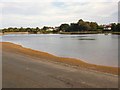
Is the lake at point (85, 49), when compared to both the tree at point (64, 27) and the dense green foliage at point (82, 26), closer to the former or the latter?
the dense green foliage at point (82, 26)

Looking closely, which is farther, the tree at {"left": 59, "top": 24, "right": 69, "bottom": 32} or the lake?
the tree at {"left": 59, "top": 24, "right": 69, "bottom": 32}

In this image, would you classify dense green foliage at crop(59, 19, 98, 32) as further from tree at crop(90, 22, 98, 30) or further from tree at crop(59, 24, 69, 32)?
tree at crop(59, 24, 69, 32)

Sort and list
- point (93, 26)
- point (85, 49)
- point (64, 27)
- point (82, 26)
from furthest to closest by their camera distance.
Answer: point (64, 27)
point (82, 26)
point (93, 26)
point (85, 49)

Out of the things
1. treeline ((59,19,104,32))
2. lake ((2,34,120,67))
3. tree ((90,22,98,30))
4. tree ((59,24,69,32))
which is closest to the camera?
lake ((2,34,120,67))

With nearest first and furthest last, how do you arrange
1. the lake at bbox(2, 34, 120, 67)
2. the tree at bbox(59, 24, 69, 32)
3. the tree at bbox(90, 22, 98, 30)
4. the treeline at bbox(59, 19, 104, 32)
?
the lake at bbox(2, 34, 120, 67)
the treeline at bbox(59, 19, 104, 32)
the tree at bbox(90, 22, 98, 30)
the tree at bbox(59, 24, 69, 32)

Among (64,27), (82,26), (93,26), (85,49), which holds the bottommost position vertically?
(85,49)

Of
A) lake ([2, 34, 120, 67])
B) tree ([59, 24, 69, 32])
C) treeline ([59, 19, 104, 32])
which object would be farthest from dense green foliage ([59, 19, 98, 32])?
lake ([2, 34, 120, 67])

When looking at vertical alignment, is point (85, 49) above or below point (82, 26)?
below

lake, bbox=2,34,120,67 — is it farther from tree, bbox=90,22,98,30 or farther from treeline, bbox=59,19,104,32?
tree, bbox=90,22,98,30

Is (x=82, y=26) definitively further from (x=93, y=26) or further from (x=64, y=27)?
(x=64, y=27)

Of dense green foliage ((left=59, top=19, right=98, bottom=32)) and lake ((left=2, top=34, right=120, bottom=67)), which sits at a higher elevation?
dense green foliage ((left=59, top=19, right=98, bottom=32))

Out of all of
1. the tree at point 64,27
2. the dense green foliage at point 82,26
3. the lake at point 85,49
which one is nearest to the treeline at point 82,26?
the dense green foliage at point 82,26

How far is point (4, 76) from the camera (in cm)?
1082

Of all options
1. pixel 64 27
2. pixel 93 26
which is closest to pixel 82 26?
pixel 93 26
